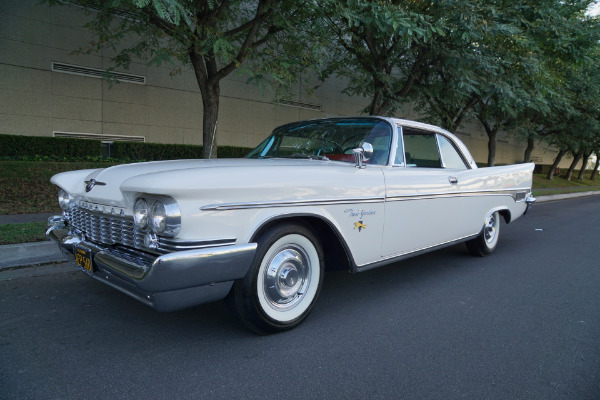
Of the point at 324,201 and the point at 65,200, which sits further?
the point at 65,200

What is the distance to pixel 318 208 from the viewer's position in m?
3.02

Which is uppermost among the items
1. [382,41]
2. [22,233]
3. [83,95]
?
[382,41]

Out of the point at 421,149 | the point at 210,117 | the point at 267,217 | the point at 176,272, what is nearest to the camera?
the point at 176,272

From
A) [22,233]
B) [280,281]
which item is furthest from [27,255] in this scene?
[280,281]

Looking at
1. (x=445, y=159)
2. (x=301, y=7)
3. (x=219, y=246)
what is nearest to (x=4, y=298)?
(x=219, y=246)

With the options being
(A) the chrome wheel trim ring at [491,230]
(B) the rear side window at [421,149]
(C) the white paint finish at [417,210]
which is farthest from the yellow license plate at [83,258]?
(A) the chrome wheel trim ring at [491,230]

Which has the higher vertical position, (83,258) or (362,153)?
(362,153)

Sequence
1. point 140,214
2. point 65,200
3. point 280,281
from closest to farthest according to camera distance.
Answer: point 140,214, point 280,281, point 65,200

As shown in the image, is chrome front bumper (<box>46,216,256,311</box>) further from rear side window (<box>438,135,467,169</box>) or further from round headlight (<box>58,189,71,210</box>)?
rear side window (<box>438,135,467,169</box>)

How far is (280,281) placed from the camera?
296 centimetres

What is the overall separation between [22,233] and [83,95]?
751 cm

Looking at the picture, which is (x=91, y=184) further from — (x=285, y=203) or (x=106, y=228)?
(x=285, y=203)

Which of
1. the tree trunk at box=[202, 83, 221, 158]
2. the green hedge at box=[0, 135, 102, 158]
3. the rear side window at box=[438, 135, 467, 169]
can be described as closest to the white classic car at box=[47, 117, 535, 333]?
the rear side window at box=[438, 135, 467, 169]

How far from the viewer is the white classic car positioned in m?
2.42
